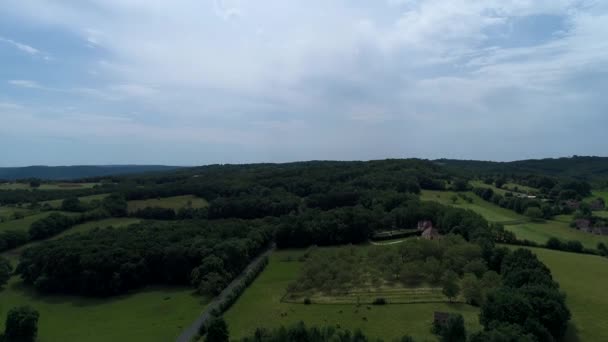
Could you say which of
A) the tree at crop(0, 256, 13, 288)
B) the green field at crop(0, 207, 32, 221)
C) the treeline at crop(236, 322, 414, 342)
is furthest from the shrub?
the green field at crop(0, 207, 32, 221)

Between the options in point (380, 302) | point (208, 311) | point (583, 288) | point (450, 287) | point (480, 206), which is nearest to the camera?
point (450, 287)

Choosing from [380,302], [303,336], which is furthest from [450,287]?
[303,336]

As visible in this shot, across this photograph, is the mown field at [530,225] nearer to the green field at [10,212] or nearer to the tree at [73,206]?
the tree at [73,206]

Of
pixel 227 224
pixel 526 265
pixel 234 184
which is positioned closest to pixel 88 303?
pixel 227 224

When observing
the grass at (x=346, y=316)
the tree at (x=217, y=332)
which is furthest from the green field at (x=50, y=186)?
the tree at (x=217, y=332)

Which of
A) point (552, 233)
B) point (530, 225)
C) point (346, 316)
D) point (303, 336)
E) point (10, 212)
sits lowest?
point (346, 316)

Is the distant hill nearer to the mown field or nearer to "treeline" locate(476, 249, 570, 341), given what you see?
the mown field

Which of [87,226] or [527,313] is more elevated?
[527,313]

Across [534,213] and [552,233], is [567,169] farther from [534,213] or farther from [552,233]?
[552,233]
